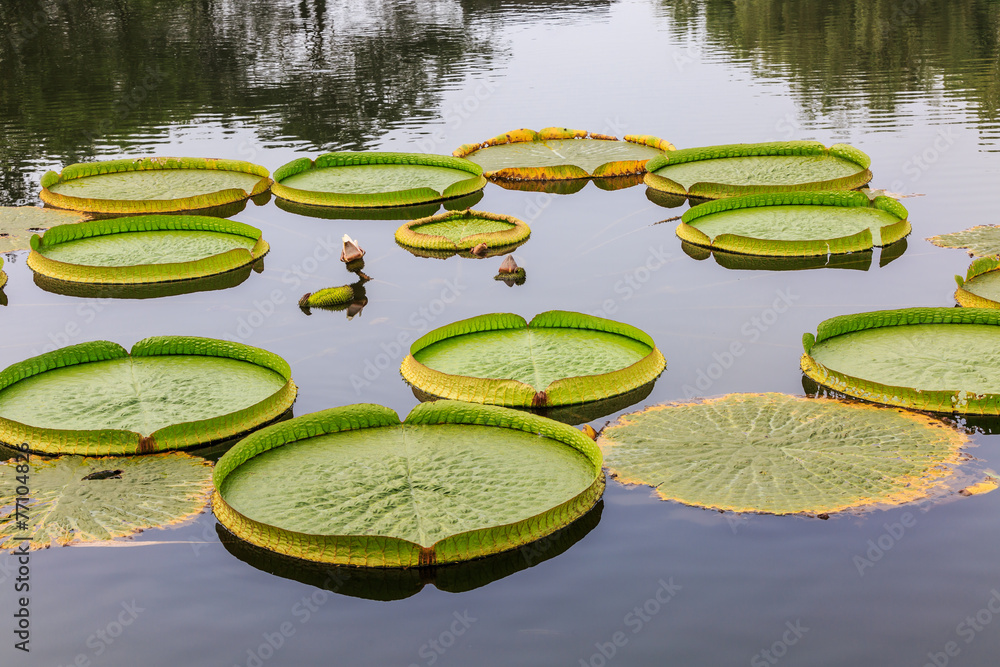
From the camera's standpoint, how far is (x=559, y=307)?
7.93 meters

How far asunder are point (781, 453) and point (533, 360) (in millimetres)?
1810

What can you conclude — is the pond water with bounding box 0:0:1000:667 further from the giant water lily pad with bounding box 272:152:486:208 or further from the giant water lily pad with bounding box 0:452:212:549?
the giant water lily pad with bounding box 272:152:486:208

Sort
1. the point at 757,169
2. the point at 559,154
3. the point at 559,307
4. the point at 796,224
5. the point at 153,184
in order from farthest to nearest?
the point at 559,154, the point at 153,184, the point at 757,169, the point at 796,224, the point at 559,307

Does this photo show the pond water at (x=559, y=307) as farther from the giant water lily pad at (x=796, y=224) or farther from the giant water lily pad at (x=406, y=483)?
the giant water lily pad at (x=796, y=224)

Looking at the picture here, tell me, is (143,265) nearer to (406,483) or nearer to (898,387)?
(406,483)

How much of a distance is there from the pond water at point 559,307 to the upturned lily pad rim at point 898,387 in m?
0.19

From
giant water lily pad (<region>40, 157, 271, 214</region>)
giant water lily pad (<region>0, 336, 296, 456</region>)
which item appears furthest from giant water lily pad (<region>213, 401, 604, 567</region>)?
giant water lily pad (<region>40, 157, 271, 214</region>)

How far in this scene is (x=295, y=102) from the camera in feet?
55.3

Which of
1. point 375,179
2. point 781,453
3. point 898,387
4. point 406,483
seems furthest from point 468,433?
point 375,179

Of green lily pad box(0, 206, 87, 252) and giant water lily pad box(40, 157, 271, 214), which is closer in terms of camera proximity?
green lily pad box(0, 206, 87, 252)

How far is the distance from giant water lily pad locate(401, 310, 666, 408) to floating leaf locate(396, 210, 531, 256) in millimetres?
2583

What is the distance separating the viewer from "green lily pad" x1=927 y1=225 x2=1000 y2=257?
8715 mm

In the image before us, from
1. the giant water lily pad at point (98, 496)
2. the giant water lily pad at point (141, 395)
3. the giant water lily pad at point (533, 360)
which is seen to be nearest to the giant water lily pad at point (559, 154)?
the giant water lily pad at point (533, 360)

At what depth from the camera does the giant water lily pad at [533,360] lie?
240 inches
